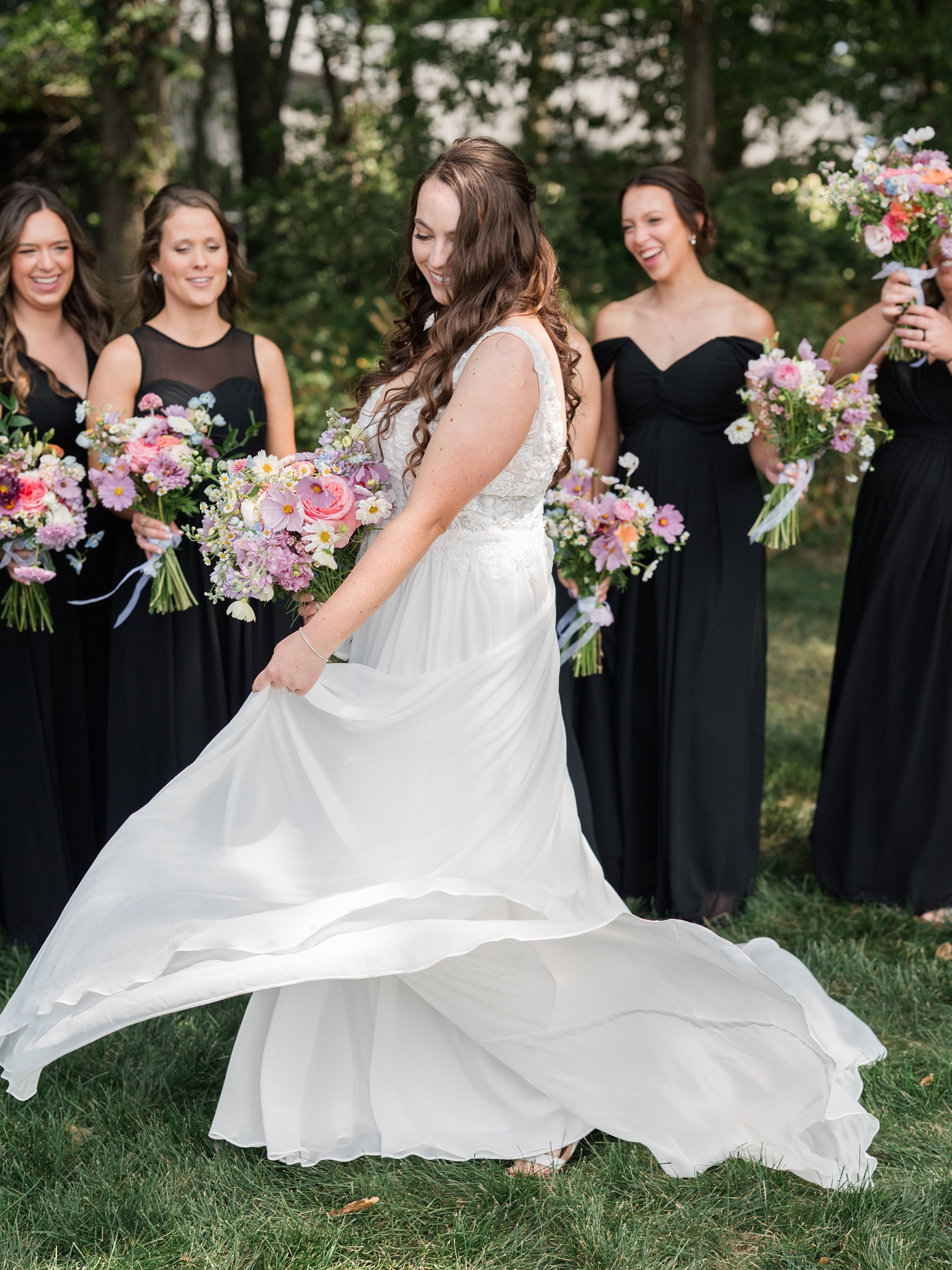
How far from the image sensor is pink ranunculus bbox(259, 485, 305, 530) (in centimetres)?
283

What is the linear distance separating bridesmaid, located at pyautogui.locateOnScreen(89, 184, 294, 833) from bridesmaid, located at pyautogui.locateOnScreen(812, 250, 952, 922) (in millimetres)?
2341

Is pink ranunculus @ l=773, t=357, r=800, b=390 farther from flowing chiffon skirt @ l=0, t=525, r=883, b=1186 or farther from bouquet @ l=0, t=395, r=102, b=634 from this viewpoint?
bouquet @ l=0, t=395, r=102, b=634

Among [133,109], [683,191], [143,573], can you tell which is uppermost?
[133,109]

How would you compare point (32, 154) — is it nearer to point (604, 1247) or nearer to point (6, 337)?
point (6, 337)

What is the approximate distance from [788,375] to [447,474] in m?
1.74

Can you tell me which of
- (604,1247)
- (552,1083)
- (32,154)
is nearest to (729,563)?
(552,1083)

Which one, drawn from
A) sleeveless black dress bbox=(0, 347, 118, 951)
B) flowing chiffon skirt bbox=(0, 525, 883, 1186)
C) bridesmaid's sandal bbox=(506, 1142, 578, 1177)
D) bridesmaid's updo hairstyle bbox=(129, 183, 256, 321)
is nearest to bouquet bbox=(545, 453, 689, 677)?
flowing chiffon skirt bbox=(0, 525, 883, 1186)

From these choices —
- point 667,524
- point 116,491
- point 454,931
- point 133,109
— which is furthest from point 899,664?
point 133,109

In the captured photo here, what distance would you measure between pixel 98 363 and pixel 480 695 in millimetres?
2251

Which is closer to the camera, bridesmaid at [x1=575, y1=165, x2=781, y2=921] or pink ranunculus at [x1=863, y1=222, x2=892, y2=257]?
pink ranunculus at [x1=863, y1=222, x2=892, y2=257]

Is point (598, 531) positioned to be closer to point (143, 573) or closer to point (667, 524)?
point (667, 524)

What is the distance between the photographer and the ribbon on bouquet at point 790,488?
410 centimetres

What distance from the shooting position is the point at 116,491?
3.93 m

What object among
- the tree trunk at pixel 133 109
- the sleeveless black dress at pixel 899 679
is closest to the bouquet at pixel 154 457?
the sleeveless black dress at pixel 899 679
